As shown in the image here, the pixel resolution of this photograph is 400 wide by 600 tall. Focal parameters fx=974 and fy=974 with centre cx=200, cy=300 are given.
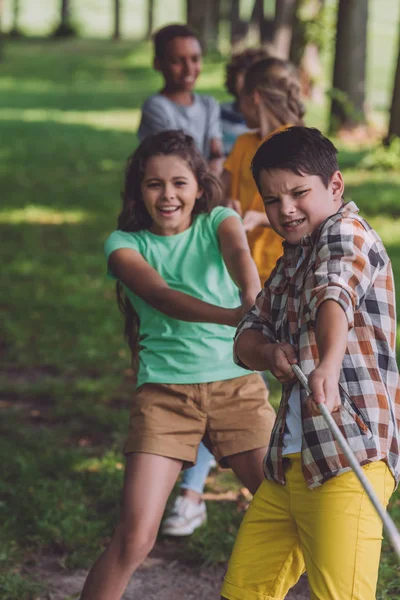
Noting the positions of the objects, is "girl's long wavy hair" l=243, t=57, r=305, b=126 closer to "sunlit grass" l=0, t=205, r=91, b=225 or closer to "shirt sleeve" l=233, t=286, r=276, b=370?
"shirt sleeve" l=233, t=286, r=276, b=370

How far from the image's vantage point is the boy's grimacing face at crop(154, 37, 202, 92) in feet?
15.6

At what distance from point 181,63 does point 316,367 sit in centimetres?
296

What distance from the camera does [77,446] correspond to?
4816 mm

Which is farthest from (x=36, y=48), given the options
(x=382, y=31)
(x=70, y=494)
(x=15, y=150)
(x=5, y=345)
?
(x=70, y=494)

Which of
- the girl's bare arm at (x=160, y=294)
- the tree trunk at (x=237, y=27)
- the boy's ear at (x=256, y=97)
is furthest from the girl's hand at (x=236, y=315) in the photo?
the tree trunk at (x=237, y=27)

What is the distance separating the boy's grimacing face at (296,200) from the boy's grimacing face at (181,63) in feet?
8.37

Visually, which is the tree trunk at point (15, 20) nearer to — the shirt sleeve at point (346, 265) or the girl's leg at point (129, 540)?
the girl's leg at point (129, 540)

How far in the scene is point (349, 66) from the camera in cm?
1422

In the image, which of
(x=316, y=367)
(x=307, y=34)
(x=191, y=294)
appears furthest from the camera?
(x=307, y=34)

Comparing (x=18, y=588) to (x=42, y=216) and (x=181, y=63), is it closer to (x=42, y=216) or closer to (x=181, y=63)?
(x=181, y=63)

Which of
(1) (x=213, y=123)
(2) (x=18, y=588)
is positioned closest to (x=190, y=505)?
(2) (x=18, y=588)

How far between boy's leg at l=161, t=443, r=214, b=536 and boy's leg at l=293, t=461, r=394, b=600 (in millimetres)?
1646

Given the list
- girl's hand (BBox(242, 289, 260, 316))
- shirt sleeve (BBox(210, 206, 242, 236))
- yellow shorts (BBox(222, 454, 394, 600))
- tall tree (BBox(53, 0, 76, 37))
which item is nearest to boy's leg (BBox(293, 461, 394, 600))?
yellow shorts (BBox(222, 454, 394, 600))

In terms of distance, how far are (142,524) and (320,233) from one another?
105 cm
